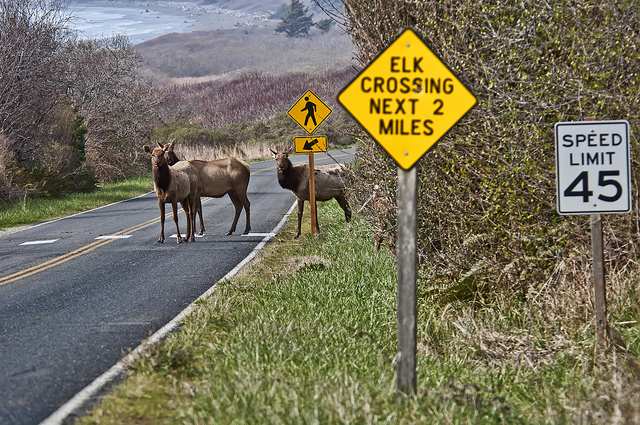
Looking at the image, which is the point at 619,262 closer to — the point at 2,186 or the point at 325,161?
the point at 2,186

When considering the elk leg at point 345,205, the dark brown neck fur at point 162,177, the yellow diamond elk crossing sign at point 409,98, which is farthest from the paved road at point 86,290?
the yellow diamond elk crossing sign at point 409,98

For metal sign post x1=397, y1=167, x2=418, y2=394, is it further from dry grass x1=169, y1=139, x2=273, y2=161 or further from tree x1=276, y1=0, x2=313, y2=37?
tree x1=276, y1=0, x2=313, y2=37

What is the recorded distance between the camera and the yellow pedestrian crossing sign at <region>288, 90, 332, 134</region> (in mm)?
15964

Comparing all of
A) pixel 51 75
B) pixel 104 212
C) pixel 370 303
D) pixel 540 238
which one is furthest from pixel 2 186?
pixel 540 238

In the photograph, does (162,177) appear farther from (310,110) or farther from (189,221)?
(310,110)

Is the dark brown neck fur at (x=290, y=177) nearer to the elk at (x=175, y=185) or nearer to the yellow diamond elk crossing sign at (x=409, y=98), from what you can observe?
the elk at (x=175, y=185)

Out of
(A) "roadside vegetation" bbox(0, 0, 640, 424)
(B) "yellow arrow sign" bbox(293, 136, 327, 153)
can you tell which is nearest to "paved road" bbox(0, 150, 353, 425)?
(A) "roadside vegetation" bbox(0, 0, 640, 424)

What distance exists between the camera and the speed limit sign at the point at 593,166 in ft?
19.3

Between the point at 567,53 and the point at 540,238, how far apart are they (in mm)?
1815

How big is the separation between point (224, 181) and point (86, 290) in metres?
7.34

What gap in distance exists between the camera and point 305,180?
1692 cm

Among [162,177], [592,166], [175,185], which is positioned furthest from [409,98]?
[175,185]

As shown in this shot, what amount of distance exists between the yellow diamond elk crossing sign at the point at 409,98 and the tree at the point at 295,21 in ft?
513

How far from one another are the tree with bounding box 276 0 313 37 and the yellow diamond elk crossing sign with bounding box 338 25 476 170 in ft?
513
